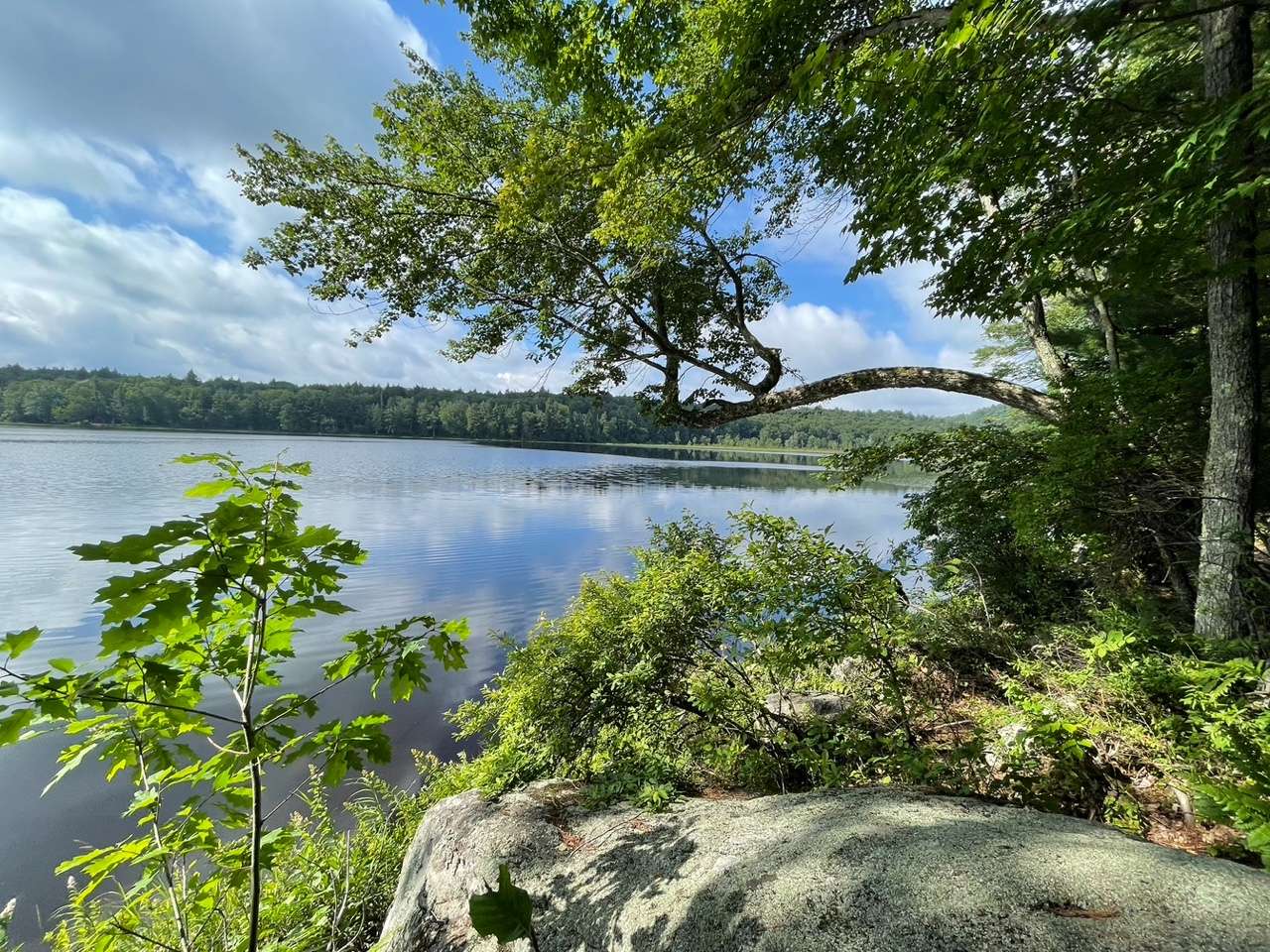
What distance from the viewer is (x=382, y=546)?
1678cm

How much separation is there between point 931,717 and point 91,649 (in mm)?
13590

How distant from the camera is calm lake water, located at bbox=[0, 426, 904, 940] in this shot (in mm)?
5934

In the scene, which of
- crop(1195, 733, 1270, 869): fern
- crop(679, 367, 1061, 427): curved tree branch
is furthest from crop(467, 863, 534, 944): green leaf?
crop(679, 367, 1061, 427): curved tree branch

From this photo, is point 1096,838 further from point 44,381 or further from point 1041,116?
point 44,381

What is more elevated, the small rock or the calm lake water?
the small rock

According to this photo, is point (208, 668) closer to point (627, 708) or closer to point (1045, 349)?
point (627, 708)

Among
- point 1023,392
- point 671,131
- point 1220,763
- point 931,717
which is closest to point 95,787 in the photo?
point 931,717

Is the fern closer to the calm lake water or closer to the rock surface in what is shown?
the rock surface

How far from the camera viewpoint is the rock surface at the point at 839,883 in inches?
56.2

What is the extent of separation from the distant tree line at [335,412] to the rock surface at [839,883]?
61191 millimetres

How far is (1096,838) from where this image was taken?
5.91ft

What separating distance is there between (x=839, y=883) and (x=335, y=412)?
102m

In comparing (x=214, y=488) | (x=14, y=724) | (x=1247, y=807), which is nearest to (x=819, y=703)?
(x=1247, y=807)

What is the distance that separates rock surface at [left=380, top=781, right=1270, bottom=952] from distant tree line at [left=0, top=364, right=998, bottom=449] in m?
61.2
